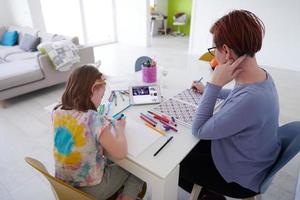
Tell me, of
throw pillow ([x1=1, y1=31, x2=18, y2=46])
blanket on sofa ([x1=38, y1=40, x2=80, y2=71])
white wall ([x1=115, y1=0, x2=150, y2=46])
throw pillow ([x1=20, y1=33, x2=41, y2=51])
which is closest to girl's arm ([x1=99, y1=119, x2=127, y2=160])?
blanket on sofa ([x1=38, y1=40, x2=80, y2=71])

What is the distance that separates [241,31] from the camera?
0.82 meters

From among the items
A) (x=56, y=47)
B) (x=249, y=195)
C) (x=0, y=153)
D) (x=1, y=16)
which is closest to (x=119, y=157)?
(x=249, y=195)

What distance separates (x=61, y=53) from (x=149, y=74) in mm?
1951

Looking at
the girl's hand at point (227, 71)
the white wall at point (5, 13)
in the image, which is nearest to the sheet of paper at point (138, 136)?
the girl's hand at point (227, 71)

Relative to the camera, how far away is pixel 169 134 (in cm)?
102

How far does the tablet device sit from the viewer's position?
1283 mm

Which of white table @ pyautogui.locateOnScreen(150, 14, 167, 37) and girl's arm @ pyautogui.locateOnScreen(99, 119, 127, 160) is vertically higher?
girl's arm @ pyautogui.locateOnScreen(99, 119, 127, 160)

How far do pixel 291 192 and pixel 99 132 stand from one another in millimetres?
1534

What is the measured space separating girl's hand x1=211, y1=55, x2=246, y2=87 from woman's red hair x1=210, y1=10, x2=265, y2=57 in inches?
1.8

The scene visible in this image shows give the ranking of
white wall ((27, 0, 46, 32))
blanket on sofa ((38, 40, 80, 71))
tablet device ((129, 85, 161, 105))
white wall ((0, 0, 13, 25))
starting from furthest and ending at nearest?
white wall ((0, 0, 13, 25))
white wall ((27, 0, 46, 32))
blanket on sofa ((38, 40, 80, 71))
tablet device ((129, 85, 161, 105))

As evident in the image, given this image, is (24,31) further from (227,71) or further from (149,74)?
(227,71)

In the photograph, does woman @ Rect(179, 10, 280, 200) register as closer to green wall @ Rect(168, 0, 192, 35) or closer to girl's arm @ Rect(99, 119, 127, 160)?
girl's arm @ Rect(99, 119, 127, 160)

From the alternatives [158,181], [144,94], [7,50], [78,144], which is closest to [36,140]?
[144,94]

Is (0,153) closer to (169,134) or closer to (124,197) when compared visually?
(124,197)
